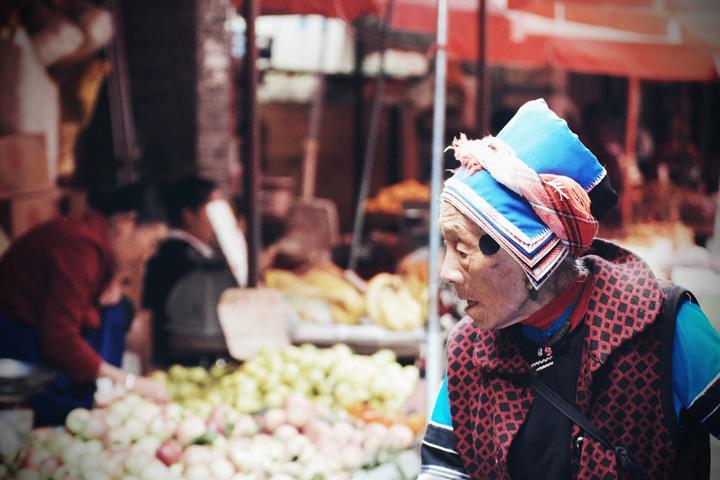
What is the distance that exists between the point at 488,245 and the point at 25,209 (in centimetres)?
359

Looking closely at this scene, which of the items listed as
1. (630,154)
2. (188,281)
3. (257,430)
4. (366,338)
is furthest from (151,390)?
(630,154)

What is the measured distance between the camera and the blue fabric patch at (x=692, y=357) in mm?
1666

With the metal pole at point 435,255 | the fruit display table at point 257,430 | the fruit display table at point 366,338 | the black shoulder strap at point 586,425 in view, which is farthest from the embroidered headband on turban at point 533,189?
the fruit display table at point 366,338

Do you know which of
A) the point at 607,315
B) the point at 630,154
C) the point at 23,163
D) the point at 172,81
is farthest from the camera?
the point at 630,154

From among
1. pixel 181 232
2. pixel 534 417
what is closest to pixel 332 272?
pixel 181 232

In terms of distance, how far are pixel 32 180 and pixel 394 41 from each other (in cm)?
614

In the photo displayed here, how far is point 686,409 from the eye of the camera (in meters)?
1.70

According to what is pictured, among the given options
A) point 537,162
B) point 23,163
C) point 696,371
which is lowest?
point 696,371

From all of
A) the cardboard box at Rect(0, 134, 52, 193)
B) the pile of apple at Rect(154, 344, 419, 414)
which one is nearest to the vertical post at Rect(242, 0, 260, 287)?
the pile of apple at Rect(154, 344, 419, 414)

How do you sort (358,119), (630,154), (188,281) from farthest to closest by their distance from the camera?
(358,119) → (630,154) → (188,281)

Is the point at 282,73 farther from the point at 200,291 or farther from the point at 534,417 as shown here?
the point at 534,417

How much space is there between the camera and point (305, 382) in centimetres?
418

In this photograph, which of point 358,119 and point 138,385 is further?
point 358,119

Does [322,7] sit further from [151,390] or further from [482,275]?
[482,275]
